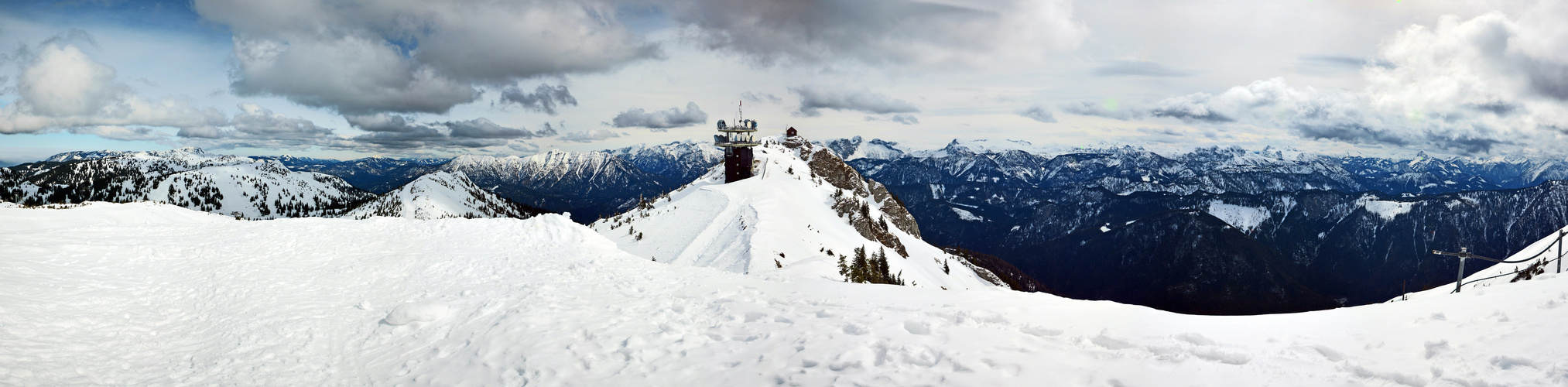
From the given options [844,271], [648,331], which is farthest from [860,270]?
[648,331]

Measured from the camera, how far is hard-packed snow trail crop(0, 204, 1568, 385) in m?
8.29

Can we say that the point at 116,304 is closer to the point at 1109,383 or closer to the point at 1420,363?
the point at 1109,383

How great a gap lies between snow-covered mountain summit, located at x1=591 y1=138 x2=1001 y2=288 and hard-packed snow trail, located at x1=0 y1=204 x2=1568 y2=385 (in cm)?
996

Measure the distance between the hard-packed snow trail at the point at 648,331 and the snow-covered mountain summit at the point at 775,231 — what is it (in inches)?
392

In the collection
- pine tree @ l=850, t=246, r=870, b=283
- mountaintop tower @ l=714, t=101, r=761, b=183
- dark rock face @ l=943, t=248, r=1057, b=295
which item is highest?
mountaintop tower @ l=714, t=101, r=761, b=183

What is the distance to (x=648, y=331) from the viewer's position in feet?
38.7

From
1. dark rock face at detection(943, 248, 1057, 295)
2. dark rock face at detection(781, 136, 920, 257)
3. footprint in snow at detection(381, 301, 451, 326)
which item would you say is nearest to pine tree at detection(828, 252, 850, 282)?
footprint in snow at detection(381, 301, 451, 326)

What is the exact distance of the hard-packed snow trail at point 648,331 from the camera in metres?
8.29

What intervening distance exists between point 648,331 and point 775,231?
30.4m

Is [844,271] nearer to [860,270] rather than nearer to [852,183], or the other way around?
[860,270]

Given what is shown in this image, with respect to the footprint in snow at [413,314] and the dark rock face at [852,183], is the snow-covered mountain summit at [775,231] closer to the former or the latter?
the dark rock face at [852,183]

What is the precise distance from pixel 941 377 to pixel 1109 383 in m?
2.30

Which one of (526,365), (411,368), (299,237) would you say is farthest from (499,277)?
(299,237)

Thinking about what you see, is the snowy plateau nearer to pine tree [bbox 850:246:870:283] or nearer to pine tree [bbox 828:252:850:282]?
pine tree [bbox 828:252:850:282]
